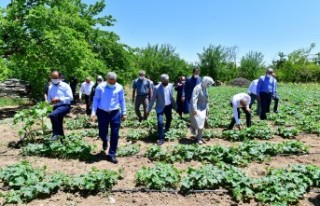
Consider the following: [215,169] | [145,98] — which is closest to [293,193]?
[215,169]

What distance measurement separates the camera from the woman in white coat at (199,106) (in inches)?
384

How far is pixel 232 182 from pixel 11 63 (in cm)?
1415

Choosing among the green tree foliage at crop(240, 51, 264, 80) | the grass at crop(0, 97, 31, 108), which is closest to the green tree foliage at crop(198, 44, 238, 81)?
the green tree foliage at crop(240, 51, 264, 80)

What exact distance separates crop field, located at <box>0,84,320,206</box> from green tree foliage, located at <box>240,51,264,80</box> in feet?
188

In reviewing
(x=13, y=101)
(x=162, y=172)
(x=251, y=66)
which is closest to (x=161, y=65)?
(x=251, y=66)

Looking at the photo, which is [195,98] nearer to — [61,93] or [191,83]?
[191,83]

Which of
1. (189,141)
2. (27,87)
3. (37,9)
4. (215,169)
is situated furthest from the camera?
(27,87)

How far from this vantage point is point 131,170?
7539 millimetres

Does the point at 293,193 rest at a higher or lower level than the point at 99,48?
lower

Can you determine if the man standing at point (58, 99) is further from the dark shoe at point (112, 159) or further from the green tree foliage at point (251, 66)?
the green tree foliage at point (251, 66)

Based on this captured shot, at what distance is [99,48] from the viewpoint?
84.7 feet

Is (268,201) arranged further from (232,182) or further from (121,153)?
(121,153)

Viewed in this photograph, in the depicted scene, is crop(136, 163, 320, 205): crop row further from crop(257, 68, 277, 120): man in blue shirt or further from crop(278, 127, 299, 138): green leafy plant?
crop(257, 68, 277, 120): man in blue shirt

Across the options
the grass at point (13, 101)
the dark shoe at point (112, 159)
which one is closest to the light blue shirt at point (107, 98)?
the dark shoe at point (112, 159)
